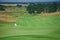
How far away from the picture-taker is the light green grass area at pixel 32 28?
2.29m

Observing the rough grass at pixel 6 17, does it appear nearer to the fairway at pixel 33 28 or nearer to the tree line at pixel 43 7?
the fairway at pixel 33 28

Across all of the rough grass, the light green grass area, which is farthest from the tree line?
the rough grass

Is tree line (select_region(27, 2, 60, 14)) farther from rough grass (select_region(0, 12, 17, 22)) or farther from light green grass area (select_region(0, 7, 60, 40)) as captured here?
rough grass (select_region(0, 12, 17, 22))

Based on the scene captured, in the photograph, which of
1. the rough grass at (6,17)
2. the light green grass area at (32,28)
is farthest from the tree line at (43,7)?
the rough grass at (6,17)

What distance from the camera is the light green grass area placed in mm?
2285

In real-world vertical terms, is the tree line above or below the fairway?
above

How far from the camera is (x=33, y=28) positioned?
7.68 ft

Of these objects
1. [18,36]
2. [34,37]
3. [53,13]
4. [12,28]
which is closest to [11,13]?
[12,28]

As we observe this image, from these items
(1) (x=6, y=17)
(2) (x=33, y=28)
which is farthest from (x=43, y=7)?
(1) (x=6, y=17)

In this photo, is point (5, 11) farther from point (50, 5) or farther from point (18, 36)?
point (50, 5)

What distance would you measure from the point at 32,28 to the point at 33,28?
2cm

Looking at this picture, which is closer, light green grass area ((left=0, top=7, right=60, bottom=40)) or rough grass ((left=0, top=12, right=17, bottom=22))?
light green grass area ((left=0, top=7, right=60, bottom=40))

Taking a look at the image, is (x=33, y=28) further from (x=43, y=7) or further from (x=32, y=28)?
(x=43, y=7)

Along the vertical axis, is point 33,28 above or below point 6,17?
below
